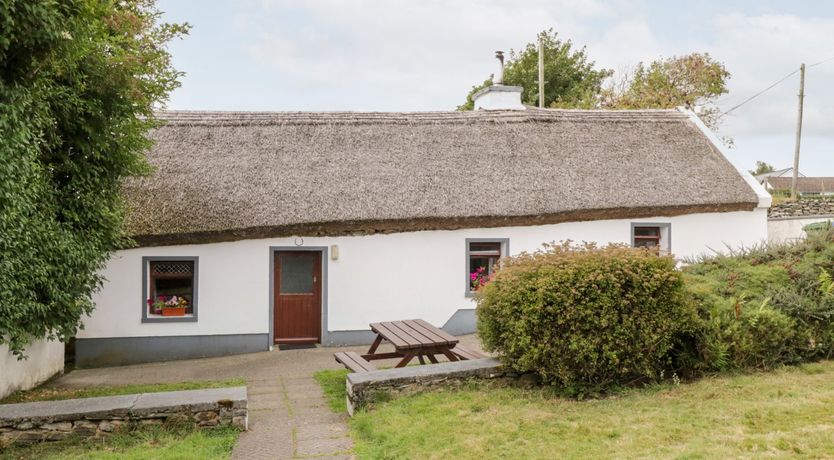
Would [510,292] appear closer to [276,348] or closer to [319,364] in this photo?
[319,364]

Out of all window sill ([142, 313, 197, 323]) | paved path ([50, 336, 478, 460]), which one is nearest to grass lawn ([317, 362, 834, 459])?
paved path ([50, 336, 478, 460])

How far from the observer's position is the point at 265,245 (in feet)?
42.5

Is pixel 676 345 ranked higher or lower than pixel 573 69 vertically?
lower

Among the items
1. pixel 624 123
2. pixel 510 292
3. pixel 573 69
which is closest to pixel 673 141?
pixel 624 123

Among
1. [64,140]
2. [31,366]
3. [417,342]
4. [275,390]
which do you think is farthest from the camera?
[31,366]

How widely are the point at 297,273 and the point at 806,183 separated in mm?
63083

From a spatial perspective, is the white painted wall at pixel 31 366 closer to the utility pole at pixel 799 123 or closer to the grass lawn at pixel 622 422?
the grass lawn at pixel 622 422

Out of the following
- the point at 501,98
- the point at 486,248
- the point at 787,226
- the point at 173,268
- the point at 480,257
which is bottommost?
the point at 173,268

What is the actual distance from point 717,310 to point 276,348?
8295 mm

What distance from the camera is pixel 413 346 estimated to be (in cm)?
818

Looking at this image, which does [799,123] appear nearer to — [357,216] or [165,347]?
[357,216]

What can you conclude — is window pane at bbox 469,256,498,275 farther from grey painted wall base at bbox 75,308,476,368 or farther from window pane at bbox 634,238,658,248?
window pane at bbox 634,238,658,248

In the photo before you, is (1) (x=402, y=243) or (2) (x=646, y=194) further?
(2) (x=646, y=194)

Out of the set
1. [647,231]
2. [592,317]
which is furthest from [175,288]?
[647,231]
